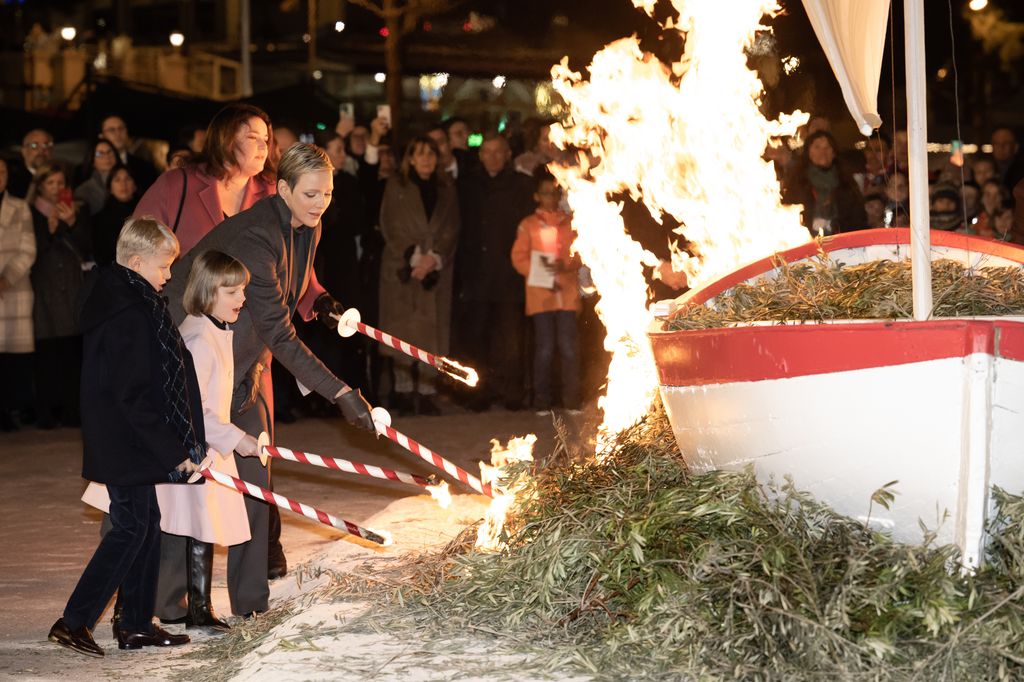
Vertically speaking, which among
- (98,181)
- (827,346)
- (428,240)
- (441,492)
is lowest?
(441,492)

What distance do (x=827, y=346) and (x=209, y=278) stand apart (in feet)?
9.48

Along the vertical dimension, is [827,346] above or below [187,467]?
above

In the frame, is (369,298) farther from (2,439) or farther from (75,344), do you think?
(2,439)

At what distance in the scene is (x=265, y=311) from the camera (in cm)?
638

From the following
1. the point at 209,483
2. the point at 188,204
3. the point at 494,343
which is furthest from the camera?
the point at 494,343

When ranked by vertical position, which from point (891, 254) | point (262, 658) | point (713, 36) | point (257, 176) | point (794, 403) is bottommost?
point (262, 658)

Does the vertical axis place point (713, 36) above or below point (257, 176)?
above

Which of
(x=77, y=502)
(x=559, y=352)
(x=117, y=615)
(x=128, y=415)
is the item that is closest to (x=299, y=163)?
(x=128, y=415)

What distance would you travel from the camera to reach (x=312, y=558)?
726 cm

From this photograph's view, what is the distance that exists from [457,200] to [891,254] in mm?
7034

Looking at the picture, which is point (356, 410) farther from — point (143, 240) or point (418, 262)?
point (418, 262)

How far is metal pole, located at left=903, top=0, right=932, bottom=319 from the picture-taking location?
17.1 feet

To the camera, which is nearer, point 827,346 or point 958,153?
point 827,346

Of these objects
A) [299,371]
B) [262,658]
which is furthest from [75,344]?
[262,658]
